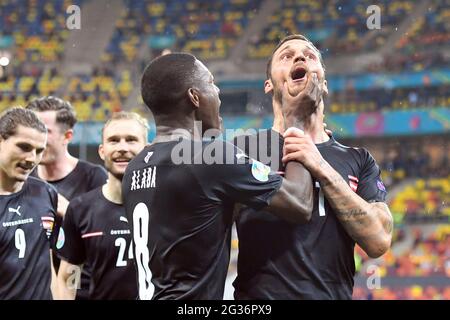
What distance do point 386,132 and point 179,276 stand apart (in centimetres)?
1913

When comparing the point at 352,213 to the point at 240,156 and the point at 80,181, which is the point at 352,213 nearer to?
the point at 240,156

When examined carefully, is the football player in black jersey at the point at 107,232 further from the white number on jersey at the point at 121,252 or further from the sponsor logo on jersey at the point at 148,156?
the sponsor logo on jersey at the point at 148,156

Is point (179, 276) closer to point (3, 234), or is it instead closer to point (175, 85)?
point (175, 85)

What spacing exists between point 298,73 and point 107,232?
2211mm

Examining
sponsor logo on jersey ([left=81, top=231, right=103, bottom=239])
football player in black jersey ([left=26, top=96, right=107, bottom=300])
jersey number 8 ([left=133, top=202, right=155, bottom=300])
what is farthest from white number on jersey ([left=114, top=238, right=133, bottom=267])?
jersey number 8 ([left=133, top=202, right=155, bottom=300])

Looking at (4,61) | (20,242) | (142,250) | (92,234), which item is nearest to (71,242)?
(92,234)

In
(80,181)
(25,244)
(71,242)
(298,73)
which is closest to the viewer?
A: (298,73)

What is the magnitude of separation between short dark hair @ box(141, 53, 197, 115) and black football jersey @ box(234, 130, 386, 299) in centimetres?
62

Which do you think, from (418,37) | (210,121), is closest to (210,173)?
(210,121)

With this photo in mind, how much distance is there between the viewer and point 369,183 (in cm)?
354

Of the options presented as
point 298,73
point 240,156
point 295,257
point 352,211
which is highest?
point 298,73

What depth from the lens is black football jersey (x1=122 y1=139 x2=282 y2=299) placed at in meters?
3.10

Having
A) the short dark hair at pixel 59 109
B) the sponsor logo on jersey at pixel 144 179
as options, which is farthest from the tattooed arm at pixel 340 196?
the short dark hair at pixel 59 109

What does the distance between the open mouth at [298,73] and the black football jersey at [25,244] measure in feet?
7.87
